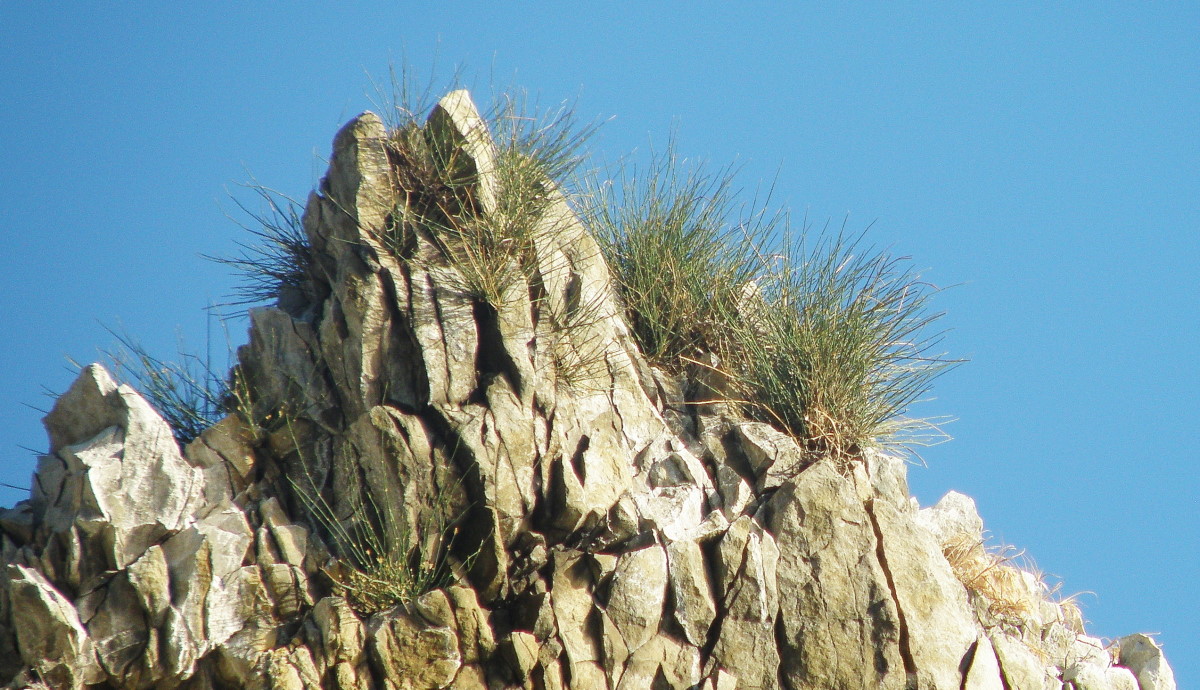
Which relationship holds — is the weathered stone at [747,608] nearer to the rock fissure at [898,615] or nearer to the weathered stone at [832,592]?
the weathered stone at [832,592]

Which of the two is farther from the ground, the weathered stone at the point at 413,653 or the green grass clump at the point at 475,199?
the green grass clump at the point at 475,199

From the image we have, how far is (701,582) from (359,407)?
203cm

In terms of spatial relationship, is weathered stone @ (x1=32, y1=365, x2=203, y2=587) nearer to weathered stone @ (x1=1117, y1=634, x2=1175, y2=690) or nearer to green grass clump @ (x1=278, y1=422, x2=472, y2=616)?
green grass clump @ (x1=278, y1=422, x2=472, y2=616)

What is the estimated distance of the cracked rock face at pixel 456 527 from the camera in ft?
16.1

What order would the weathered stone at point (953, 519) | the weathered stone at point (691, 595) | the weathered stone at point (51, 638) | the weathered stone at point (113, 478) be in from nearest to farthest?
the weathered stone at point (51, 638)
the weathered stone at point (113, 478)
the weathered stone at point (691, 595)
the weathered stone at point (953, 519)

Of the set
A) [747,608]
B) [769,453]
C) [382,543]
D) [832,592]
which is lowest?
[747,608]

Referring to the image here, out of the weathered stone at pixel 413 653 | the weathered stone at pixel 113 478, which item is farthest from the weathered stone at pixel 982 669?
the weathered stone at pixel 113 478

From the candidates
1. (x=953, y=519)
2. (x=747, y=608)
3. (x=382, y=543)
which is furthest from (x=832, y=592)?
(x=382, y=543)

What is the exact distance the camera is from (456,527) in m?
5.30

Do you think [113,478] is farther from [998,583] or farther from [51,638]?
[998,583]

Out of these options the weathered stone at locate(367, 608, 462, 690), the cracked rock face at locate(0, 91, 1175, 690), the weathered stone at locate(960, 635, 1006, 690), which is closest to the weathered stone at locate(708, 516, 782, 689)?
the cracked rock face at locate(0, 91, 1175, 690)

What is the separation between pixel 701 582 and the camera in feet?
17.2

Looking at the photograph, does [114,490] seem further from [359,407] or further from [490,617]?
[490,617]

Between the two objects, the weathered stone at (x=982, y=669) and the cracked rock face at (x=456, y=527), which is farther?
the weathered stone at (x=982, y=669)
